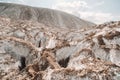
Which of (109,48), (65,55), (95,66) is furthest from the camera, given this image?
(65,55)

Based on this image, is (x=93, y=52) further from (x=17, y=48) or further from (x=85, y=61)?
(x=17, y=48)

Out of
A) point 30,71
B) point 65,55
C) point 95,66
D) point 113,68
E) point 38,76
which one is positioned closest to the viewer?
point 113,68

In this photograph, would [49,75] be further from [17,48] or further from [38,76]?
[17,48]

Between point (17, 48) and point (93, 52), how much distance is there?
20277 millimetres

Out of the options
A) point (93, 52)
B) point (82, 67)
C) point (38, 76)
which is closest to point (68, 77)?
point (82, 67)

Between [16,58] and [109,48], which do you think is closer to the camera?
[109,48]

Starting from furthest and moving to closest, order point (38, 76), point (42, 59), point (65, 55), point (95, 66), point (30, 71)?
point (65, 55)
point (42, 59)
point (30, 71)
point (38, 76)
point (95, 66)

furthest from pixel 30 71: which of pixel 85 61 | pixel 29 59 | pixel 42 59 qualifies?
pixel 29 59

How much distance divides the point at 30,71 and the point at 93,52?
10280mm

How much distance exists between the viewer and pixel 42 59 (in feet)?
118

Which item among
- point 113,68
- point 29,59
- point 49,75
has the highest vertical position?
point 113,68

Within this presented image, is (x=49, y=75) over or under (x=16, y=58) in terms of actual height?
over

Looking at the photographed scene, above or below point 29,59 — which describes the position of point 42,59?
above

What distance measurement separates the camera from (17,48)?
52.3 metres
